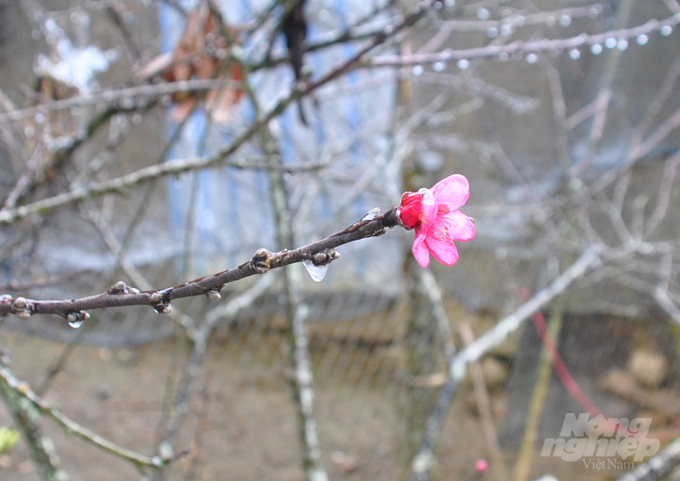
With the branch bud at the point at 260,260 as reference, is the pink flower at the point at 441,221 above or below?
above

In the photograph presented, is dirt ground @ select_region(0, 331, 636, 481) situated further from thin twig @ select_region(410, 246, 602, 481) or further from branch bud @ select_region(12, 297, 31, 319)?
branch bud @ select_region(12, 297, 31, 319)

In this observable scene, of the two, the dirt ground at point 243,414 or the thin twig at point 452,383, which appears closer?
the thin twig at point 452,383

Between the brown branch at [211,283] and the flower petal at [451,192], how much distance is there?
50 millimetres

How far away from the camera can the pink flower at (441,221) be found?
0.87 feet

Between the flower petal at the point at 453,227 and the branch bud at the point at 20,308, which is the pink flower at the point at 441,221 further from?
the branch bud at the point at 20,308

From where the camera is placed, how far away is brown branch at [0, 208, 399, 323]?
0.24m

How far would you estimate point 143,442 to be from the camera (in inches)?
103

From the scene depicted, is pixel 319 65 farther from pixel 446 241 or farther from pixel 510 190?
pixel 446 241

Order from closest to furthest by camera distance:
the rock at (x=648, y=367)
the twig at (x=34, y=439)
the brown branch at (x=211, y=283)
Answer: the brown branch at (x=211, y=283) → the twig at (x=34, y=439) → the rock at (x=648, y=367)

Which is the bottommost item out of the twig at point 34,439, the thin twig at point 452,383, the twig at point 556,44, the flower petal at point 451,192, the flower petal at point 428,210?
the flower petal at point 428,210

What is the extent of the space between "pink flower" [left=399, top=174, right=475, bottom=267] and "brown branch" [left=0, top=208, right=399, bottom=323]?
0.02m

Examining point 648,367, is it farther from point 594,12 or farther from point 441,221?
point 441,221

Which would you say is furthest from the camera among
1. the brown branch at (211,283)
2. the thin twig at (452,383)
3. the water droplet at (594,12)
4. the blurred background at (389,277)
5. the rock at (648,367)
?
the rock at (648,367)

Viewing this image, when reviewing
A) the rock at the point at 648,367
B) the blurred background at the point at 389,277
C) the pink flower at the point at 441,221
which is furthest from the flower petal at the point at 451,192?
the rock at the point at 648,367
